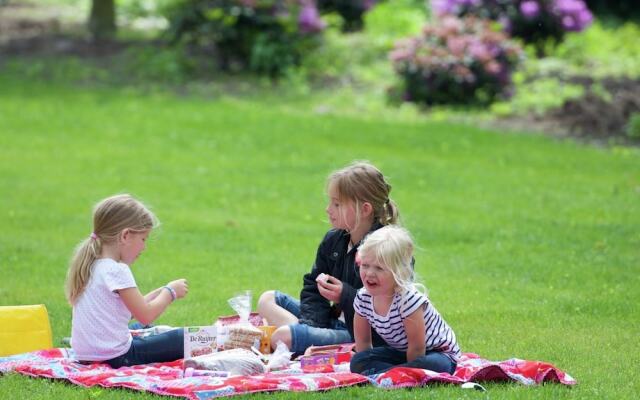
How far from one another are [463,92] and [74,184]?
6667mm

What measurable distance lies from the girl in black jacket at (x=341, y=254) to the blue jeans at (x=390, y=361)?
1.32 ft

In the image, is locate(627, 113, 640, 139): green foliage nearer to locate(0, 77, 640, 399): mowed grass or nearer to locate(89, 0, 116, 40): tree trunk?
locate(0, 77, 640, 399): mowed grass

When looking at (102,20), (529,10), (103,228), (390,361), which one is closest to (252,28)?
(102,20)

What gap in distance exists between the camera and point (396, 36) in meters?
21.0

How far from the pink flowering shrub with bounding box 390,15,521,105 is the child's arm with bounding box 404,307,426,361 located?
11217mm

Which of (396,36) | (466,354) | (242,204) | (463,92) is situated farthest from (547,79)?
(466,354)

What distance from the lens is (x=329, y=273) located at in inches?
269

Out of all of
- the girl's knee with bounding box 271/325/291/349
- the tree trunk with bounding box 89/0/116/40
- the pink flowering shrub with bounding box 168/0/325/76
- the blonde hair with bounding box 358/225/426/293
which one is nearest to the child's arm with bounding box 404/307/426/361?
the blonde hair with bounding box 358/225/426/293

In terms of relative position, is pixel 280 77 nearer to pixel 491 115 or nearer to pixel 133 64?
pixel 133 64

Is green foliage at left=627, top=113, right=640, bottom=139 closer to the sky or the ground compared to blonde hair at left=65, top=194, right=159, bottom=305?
closer to the ground

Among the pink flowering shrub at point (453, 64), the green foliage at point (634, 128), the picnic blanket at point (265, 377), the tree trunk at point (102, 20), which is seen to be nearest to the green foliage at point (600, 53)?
the pink flowering shrub at point (453, 64)

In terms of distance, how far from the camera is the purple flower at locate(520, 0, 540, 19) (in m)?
19.3

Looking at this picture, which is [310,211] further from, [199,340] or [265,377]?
[265,377]

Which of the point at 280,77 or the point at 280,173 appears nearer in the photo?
the point at 280,173
